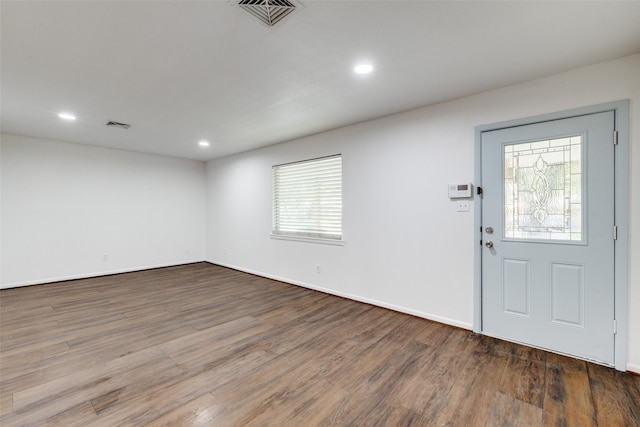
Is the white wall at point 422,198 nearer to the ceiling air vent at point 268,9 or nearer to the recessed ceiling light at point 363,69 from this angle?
the recessed ceiling light at point 363,69

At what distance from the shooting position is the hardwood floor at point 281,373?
180 cm

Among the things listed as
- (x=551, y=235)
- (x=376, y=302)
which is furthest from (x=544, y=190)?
(x=376, y=302)

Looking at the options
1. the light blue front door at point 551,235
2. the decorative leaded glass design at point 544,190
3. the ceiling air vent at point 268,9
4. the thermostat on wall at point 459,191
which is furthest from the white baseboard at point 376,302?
the ceiling air vent at point 268,9

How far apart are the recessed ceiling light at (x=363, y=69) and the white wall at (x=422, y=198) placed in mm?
1187

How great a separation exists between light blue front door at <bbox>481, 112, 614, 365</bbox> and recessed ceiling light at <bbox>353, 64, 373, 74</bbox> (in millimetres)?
1445

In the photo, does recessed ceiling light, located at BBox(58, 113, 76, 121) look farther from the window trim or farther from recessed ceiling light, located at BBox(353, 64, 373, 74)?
recessed ceiling light, located at BBox(353, 64, 373, 74)

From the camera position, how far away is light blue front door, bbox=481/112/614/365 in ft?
7.77

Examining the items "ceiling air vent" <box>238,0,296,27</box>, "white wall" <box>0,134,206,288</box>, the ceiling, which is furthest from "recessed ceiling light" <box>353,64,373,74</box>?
"white wall" <box>0,134,206,288</box>

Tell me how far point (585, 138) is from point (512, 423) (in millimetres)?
2373

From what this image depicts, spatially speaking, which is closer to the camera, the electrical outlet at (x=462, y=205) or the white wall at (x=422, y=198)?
the white wall at (x=422, y=198)

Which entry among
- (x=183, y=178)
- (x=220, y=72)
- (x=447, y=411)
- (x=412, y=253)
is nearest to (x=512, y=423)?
(x=447, y=411)

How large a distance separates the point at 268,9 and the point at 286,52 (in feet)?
1.58

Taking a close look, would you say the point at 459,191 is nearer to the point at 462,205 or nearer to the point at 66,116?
the point at 462,205

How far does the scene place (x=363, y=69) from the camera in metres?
2.48
